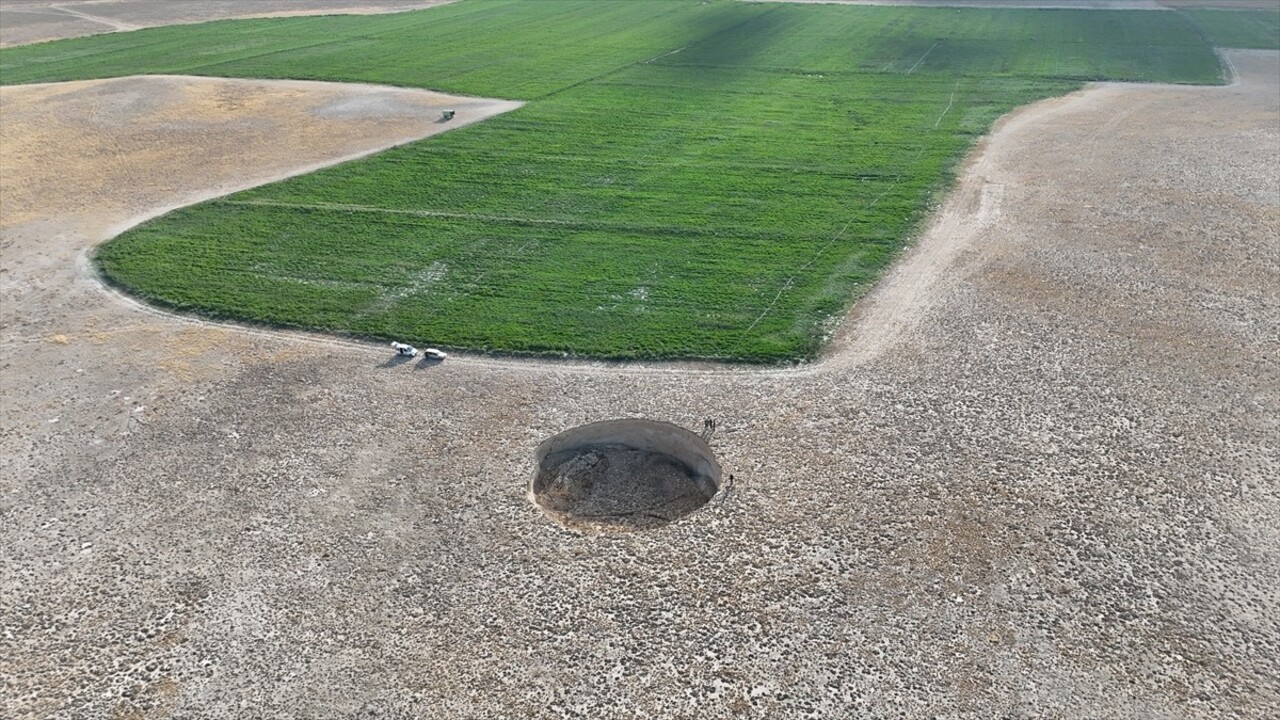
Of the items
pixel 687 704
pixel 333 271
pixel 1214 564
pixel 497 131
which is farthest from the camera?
pixel 497 131

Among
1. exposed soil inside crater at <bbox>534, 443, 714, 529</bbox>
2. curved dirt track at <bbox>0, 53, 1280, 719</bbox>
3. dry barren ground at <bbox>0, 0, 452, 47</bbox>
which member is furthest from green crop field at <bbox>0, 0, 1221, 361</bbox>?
dry barren ground at <bbox>0, 0, 452, 47</bbox>

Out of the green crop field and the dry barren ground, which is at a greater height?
the dry barren ground

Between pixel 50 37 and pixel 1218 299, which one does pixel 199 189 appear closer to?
pixel 1218 299

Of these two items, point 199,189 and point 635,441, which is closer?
point 635,441

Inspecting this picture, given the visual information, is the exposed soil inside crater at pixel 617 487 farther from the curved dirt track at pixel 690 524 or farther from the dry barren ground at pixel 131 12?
the dry barren ground at pixel 131 12

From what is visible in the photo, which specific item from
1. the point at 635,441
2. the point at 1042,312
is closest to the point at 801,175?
the point at 1042,312

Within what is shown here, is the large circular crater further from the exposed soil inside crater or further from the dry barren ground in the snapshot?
the dry barren ground
